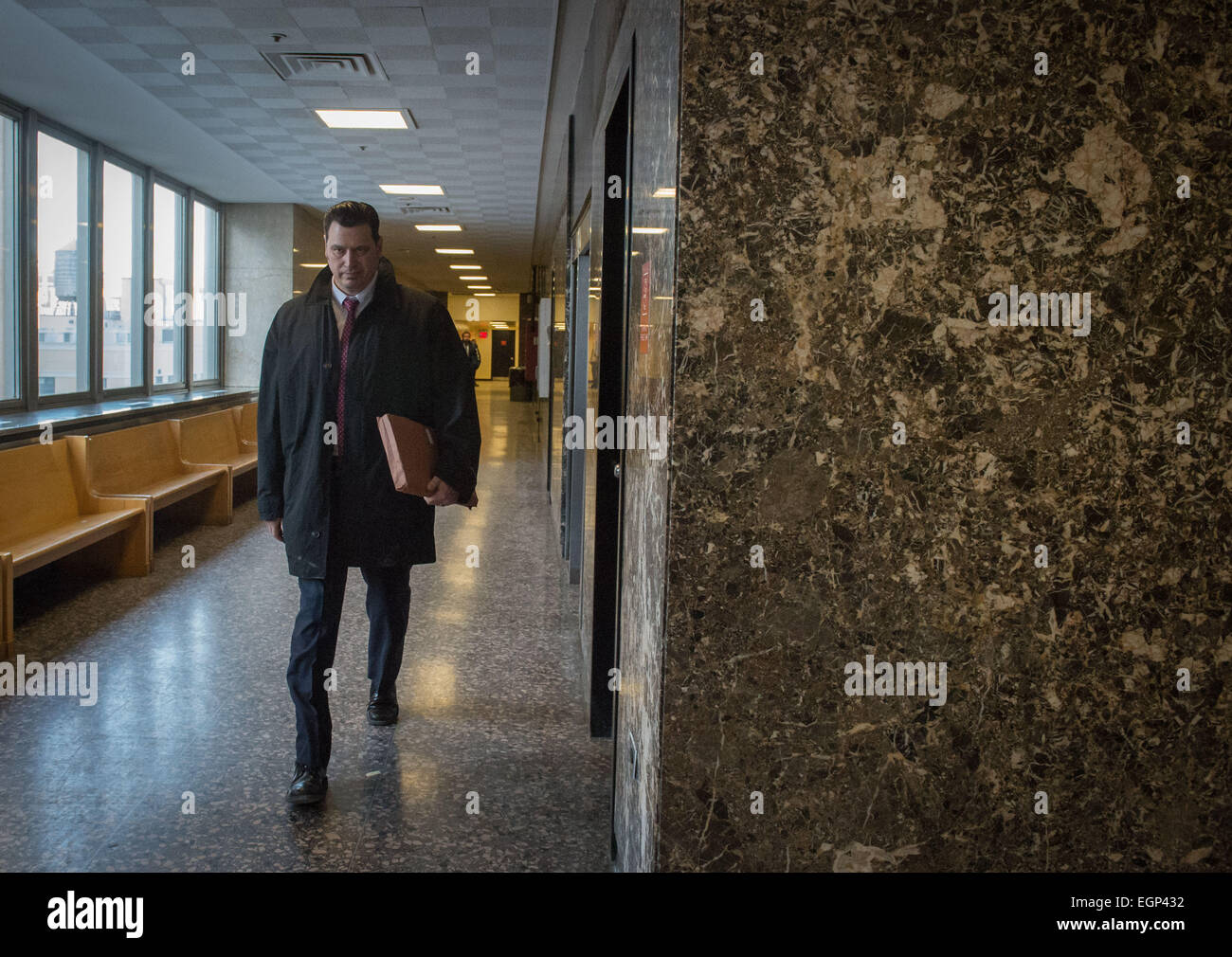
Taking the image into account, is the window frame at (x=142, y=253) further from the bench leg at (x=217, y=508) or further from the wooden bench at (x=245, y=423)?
the bench leg at (x=217, y=508)

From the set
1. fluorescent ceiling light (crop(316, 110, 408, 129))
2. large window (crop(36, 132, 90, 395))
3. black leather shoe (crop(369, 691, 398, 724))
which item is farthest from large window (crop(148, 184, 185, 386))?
black leather shoe (crop(369, 691, 398, 724))

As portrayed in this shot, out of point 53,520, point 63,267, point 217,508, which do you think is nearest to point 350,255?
point 53,520

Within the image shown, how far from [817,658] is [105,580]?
5198 millimetres

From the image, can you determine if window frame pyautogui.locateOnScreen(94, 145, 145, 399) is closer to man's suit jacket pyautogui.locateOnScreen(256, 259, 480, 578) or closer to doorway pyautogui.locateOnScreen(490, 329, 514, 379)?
man's suit jacket pyautogui.locateOnScreen(256, 259, 480, 578)

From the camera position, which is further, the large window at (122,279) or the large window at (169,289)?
the large window at (169,289)

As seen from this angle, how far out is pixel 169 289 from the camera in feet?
35.9

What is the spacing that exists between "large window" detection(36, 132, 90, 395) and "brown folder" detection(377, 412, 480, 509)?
5.93 meters

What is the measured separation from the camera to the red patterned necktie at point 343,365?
3006 mm

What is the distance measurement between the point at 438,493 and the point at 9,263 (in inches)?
226

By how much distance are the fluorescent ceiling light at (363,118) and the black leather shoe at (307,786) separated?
572 cm

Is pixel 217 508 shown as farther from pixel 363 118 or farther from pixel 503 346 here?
pixel 503 346

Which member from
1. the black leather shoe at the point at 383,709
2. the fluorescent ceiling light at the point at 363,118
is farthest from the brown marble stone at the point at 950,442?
the fluorescent ceiling light at the point at 363,118
